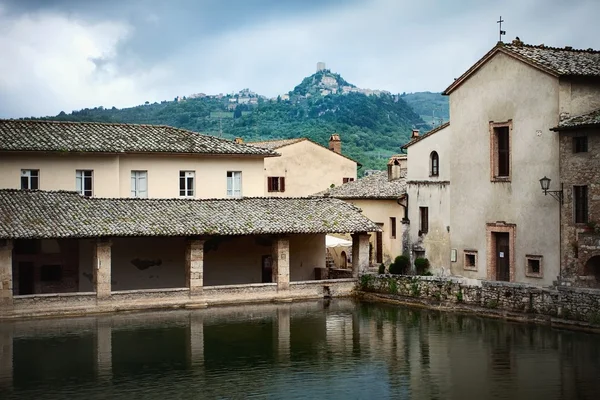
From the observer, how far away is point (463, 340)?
1142 inches

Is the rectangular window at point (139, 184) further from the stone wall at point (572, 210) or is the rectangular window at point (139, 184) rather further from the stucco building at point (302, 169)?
the stone wall at point (572, 210)

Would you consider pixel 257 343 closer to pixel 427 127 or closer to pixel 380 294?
pixel 380 294

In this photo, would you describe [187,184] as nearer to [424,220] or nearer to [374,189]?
[374,189]

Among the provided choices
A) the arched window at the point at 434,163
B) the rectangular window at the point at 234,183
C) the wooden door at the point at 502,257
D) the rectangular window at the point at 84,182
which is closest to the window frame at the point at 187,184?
the rectangular window at the point at 234,183

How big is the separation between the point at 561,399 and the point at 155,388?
385 inches

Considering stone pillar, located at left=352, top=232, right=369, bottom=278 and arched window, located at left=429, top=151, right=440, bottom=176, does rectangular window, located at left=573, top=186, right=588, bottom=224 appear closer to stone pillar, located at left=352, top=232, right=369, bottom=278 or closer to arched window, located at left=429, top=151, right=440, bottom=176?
arched window, located at left=429, top=151, right=440, bottom=176

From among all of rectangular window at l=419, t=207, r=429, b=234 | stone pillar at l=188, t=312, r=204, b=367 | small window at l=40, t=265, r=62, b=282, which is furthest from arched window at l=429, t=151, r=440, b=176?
small window at l=40, t=265, r=62, b=282

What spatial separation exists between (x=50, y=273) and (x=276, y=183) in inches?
923

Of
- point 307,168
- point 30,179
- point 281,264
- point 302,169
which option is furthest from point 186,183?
point 307,168

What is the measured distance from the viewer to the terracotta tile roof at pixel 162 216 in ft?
115

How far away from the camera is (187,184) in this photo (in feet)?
142

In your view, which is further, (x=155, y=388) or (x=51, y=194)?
(x=51, y=194)

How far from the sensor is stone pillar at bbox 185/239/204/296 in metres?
37.2

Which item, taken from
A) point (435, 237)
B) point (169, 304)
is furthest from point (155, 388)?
point (435, 237)
